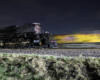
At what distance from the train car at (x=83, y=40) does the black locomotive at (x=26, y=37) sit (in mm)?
1944

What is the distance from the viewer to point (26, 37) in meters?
11.8

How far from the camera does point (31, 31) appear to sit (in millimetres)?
12266

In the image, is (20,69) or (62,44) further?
(62,44)

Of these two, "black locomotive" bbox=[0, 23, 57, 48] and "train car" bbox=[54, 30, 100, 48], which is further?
"train car" bbox=[54, 30, 100, 48]

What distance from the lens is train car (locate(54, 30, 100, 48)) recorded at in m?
11.8

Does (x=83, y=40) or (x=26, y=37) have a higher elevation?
(x=26, y=37)

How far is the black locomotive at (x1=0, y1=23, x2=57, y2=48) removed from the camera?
1130 centimetres

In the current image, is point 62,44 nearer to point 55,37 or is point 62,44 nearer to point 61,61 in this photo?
point 55,37

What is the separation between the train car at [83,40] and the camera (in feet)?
38.8

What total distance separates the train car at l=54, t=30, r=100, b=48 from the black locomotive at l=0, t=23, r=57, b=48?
1944 millimetres

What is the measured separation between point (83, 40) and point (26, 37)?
20.4ft

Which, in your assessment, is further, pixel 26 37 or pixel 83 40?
pixel 83 40

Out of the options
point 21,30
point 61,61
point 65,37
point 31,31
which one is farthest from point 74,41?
point 61,61

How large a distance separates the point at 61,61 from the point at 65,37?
26.5 feet
